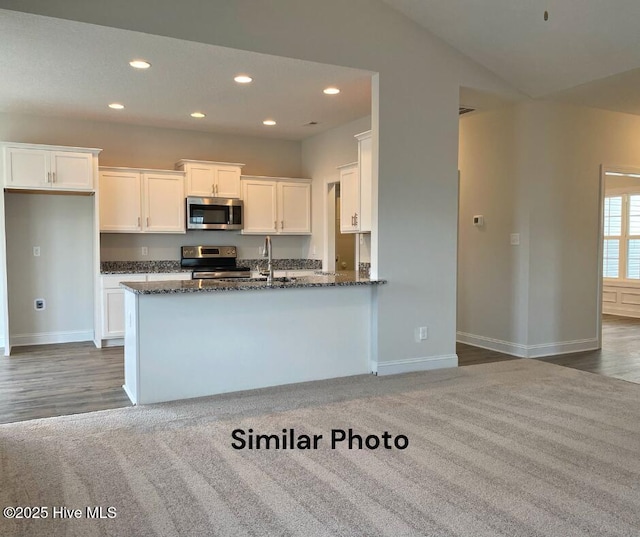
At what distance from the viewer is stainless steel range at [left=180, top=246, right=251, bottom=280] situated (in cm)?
695

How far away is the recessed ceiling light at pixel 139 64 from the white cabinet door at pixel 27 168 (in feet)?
6.76

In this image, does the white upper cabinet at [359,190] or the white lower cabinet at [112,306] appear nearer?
the white upper cabinet at [359,190]

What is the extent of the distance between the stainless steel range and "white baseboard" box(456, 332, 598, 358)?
3081mm

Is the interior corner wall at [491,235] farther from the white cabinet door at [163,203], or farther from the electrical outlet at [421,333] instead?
the white cabinet door at [163,203]

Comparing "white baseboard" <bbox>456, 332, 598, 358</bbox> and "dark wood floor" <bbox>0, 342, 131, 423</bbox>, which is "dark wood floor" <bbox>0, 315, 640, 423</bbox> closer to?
"dark wood floor" <bbox>0, 342, 131, 423</bbox>

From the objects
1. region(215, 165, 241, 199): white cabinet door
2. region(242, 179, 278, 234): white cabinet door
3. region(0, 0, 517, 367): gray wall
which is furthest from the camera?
region(242, 179, 278, 234): white cabinet door

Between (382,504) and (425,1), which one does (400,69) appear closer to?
(425,1)

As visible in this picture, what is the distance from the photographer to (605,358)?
18.1 feet

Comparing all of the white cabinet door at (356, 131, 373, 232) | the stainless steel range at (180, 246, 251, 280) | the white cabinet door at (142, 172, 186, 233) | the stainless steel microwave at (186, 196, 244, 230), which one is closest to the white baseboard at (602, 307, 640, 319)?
the white cabinet door at (356, 131, 373, 232)

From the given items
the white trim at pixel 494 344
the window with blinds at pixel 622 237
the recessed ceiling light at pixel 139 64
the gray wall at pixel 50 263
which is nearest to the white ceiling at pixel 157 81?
the recessed ceiling light at pixel 139 64

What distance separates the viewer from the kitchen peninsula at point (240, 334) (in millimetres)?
3889

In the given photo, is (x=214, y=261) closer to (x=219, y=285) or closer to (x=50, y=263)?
(x=50, y=263)

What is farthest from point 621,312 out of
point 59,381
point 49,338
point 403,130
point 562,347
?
point 49,338

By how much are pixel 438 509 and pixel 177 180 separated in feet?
17.7
